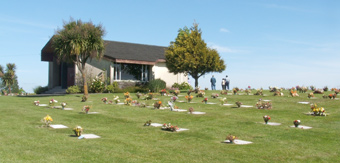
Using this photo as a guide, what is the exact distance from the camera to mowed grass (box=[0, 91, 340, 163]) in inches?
271

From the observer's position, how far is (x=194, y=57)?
1199 inches

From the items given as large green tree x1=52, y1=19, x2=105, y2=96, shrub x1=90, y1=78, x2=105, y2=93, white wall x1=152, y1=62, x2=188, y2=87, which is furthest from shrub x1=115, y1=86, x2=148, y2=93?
white wall x1=152, y1=62, x2=188, y2=87

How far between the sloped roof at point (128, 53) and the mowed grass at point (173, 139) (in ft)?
59.0

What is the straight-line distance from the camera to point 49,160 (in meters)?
6.38

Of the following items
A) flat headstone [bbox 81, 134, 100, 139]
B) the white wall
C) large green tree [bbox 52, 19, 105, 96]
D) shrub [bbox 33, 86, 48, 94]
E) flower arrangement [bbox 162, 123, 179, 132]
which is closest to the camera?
flat headstone [bbox 81, 134, 100, 139]

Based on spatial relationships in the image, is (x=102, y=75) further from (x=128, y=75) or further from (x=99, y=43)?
(x=99, y=43)

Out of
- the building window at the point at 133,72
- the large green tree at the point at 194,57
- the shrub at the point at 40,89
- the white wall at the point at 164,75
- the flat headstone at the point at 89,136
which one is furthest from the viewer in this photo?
the shrub at the point at 40,89

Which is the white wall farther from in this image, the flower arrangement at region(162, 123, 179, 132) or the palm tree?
the flower arrangement at region(162, 123, 179, 132)

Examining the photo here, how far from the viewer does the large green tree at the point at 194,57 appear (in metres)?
30.1

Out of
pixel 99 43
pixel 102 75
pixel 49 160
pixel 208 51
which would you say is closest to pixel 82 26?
pixel 99 43

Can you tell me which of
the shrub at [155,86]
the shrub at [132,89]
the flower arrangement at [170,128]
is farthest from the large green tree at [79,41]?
the flower arrangement at [170,128]

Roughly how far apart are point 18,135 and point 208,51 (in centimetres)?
2313

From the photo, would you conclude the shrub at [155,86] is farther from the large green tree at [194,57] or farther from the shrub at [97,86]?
the shrub at [97,86]

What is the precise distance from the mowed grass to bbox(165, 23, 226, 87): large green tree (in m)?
16.4
